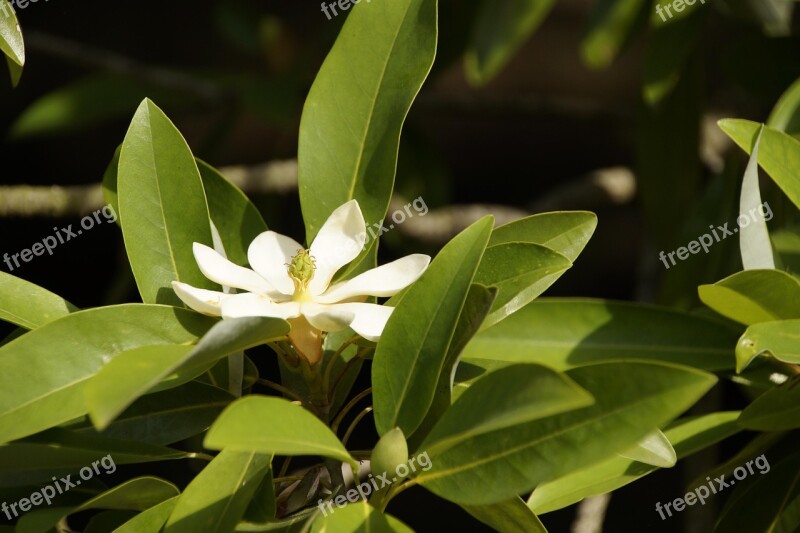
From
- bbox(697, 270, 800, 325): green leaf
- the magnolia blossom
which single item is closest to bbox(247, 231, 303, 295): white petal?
the magnolia blossom

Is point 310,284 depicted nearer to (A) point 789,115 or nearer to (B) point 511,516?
(B) point 511,516

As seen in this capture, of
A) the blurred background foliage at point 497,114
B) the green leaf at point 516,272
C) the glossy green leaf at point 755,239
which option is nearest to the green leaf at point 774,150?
the glossy green leaf at point 755,239

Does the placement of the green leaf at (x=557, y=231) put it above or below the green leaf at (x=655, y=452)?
above

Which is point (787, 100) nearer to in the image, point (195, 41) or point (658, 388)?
point (658, 388)

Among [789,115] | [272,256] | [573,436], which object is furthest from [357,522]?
[789,115]

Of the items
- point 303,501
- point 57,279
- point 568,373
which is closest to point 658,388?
point 568,373

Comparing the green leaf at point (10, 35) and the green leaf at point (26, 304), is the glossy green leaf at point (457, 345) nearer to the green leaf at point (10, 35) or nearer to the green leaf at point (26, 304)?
the green leaf at point (26, 304)

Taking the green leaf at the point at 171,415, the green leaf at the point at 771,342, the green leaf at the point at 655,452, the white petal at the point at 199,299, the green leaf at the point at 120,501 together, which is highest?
the white petal at the point at 199,299
